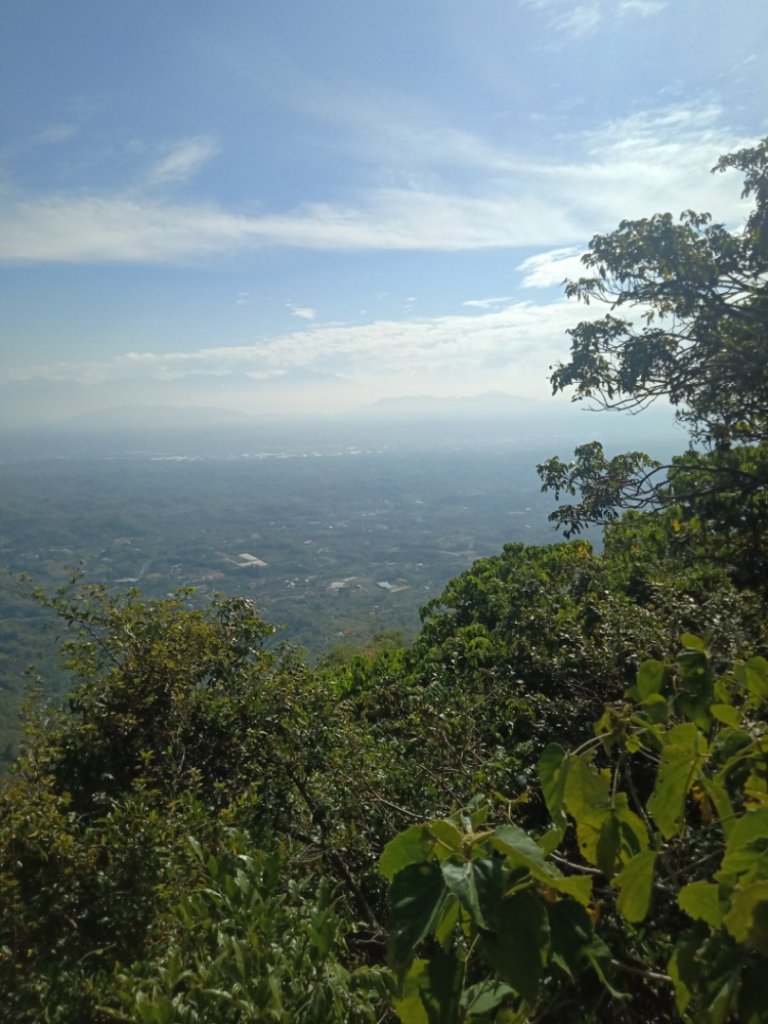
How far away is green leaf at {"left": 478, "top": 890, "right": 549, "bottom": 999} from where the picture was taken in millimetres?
736

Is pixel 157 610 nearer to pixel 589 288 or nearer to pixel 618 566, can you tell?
pixel 618 566

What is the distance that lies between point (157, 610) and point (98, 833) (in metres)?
2.19

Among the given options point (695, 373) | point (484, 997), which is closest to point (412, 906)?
point (484, 997)

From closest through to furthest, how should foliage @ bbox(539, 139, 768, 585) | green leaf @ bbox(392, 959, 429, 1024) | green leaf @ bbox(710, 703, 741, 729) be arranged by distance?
green leaf @ bbox(392, 959, 429, 1024)
green leaf @ bbox(710, 703, 741, 729)
foliage @ bbox(539, 139, 768, 585)

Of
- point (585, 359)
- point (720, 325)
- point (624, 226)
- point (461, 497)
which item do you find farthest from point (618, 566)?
point (461, 497)

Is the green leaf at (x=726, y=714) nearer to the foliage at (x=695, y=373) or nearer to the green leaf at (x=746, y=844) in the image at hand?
the green leaf at (x=746, y=844)

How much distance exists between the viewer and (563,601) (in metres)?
5.50

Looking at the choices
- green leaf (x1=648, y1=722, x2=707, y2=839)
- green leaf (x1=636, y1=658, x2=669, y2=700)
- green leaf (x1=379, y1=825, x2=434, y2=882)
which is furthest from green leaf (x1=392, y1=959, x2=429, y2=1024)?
green leaf (x1=636, y1=658, x2=669, y2=700)

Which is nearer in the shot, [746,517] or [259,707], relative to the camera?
[259,707]

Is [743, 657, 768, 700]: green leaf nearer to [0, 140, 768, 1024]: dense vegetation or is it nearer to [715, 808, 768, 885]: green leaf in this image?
[0, 140, 768, 1024]: dense vegetation

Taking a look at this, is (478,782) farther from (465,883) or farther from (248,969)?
(465,883)

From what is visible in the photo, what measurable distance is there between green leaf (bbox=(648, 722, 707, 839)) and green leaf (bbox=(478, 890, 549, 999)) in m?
0.32

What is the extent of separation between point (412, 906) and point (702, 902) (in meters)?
0.41

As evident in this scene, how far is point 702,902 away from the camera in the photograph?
841mm
